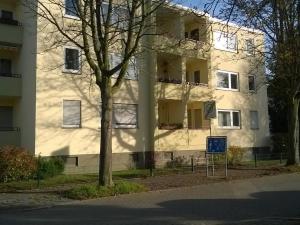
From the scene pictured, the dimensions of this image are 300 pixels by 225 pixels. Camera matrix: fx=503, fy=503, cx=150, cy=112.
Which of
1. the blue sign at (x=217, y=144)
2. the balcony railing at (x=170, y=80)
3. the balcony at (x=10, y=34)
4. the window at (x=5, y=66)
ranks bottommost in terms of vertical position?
the blue sign at (x=217, y=144)

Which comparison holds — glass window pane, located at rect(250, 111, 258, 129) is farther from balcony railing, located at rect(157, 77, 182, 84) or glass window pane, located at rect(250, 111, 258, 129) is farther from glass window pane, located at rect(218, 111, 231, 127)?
balcony railing, located at rect(157, 77, 182, 84)

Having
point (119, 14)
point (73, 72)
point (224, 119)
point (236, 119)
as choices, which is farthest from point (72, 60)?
point (236, 119)

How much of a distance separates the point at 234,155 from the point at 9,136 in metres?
14.3

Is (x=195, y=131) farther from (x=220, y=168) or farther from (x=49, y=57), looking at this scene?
(x=49, y=57)

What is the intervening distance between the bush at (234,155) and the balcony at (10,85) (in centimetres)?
1349

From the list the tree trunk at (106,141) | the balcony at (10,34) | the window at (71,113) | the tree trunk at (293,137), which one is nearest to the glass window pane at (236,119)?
the tree trunk at (293,137)

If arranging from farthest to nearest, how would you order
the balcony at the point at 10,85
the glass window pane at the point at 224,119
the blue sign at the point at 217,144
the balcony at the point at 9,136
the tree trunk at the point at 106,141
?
the glass window pane at the point at 224,119
the balcony at the point at 10,85
the balcony at the point at 9,136
the blue sign at the point at 217,144
the tree trunk at the point at 106,141

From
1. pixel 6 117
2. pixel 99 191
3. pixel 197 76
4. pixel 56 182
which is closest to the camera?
pixel 99 191

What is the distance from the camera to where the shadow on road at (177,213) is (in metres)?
11.8

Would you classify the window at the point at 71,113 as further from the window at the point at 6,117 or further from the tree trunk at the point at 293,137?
the tree trunk at the point at 293,137

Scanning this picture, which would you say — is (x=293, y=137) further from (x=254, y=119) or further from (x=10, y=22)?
(x=10, y=22)

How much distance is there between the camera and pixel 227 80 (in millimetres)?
36906

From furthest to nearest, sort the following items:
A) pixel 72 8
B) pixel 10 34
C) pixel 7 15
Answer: pixel 7 15
pixel 10 34
pixel 72 8

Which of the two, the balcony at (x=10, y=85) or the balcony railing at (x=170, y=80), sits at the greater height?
the balcony railing at (x=170, y=80)
